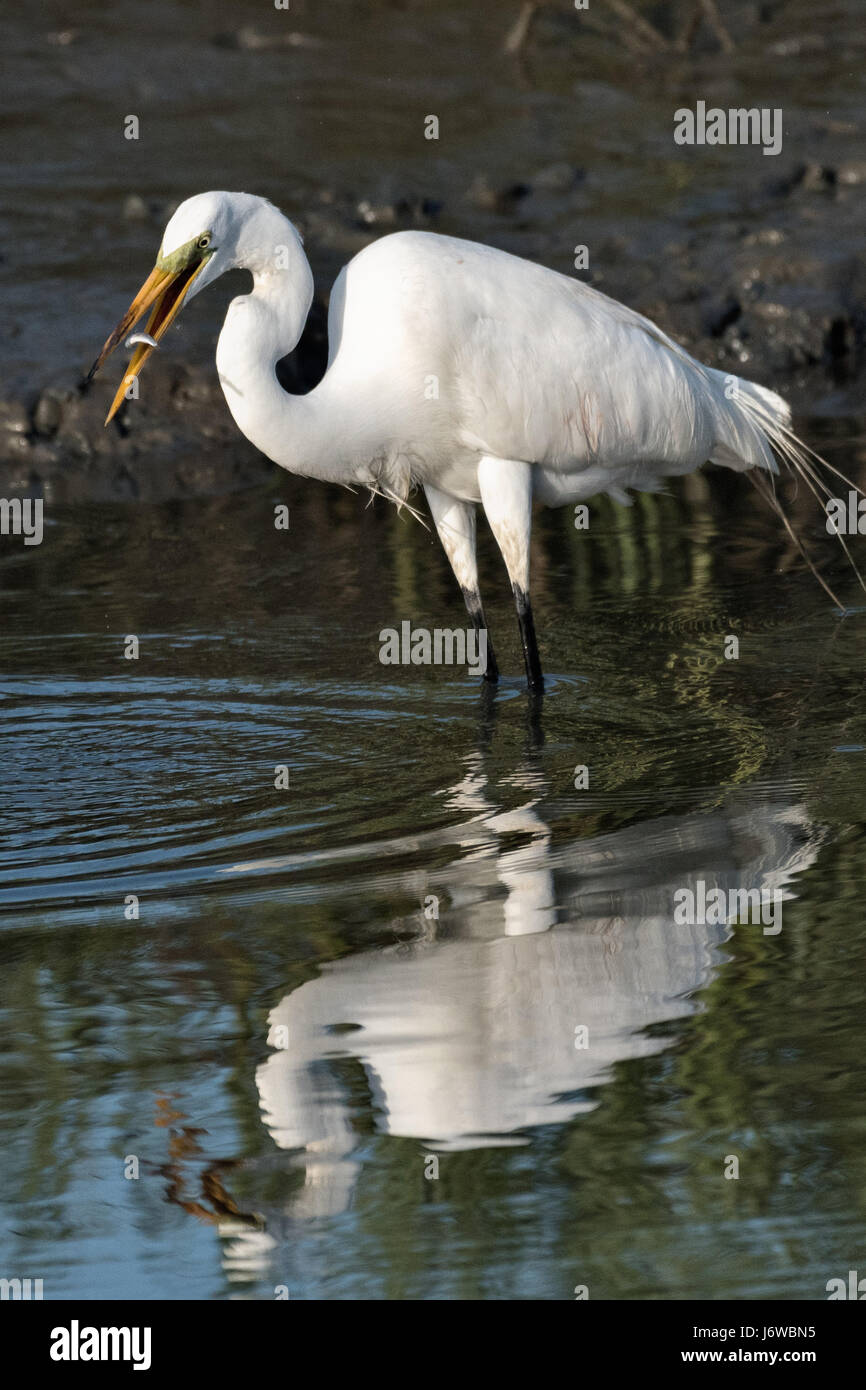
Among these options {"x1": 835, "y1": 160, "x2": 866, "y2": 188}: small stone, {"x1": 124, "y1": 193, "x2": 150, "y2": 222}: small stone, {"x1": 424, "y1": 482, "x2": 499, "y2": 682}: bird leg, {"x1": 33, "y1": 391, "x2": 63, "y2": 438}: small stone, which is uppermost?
{"x1": 835, "y1": 160, "x2": 866, "y2": 188}: small stone

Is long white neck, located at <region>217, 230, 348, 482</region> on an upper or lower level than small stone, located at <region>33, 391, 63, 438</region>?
lower

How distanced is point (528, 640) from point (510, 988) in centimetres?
276

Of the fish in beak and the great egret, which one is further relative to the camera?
the great egret

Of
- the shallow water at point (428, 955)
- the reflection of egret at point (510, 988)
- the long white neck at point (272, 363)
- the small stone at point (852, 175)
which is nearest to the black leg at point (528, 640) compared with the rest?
the shallow water at point (428, 955)

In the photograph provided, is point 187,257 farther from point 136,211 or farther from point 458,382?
point 136,211

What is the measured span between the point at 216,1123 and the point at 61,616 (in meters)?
4.43

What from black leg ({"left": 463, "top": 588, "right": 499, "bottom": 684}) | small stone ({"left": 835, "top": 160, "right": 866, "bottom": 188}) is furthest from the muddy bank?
black leg ({"left": 463, "top": 588, "right": 499, "bottom": 684})

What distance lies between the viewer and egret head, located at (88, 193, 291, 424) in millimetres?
5910

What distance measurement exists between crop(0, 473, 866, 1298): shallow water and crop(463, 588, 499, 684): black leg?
13 cm

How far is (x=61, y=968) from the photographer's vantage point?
180 inches

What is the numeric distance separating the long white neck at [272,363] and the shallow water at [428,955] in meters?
0.86

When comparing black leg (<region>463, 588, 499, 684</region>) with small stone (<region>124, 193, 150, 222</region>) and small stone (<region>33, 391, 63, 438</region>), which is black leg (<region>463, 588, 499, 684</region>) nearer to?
small stone (<region>33, 391, 63, 438</region>)
